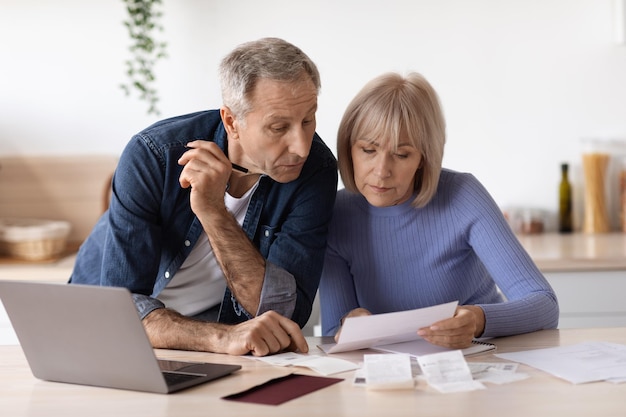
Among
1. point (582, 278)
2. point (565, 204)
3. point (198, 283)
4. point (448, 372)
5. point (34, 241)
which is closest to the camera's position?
point (448, 372)

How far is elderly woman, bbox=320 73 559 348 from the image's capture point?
198 cm

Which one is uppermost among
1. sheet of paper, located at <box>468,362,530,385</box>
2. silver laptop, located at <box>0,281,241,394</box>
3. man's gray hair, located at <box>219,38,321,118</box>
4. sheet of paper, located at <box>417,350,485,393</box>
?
man's gray hair, located at <box>219,38,321,118</box>

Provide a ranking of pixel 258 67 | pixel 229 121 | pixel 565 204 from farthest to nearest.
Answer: pixel 565 204 → pixel 229 121 → pixel 258 67

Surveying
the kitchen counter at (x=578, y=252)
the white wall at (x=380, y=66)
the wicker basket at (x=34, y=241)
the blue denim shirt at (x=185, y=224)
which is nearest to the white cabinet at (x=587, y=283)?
the kitchen counter at (x=578, y=252)

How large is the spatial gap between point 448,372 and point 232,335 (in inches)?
18.3

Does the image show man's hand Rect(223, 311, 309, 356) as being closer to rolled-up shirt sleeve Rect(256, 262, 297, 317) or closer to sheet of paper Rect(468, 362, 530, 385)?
rolled-up shirt sleeve Rect(256, 262, 297, 317)

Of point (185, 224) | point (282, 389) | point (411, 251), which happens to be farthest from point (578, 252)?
point (282, 389)

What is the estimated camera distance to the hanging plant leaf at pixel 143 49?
3.43 meters

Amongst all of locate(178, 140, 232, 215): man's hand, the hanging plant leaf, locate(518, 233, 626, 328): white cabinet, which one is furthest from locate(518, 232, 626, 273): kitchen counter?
the hanging plant leaf

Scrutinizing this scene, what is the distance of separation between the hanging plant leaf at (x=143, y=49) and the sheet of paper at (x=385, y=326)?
198 centimetres

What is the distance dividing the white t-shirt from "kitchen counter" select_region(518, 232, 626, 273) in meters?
1.25

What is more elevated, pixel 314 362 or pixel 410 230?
pixel 410 230

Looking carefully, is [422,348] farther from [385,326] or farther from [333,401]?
[333,401]

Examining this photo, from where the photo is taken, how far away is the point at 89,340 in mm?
1497
